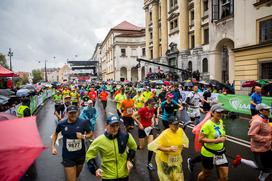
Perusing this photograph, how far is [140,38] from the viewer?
7212 centimetres

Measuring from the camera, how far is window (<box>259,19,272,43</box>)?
1712cm

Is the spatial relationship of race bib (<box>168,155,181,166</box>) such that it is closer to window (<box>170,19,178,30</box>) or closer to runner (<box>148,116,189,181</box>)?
runner (<box>148,116,189,181</box>)

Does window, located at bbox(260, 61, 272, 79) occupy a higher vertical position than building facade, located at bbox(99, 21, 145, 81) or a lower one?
lower

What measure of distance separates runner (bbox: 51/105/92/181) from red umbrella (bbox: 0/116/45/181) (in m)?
2.12

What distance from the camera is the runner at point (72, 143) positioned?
461cm

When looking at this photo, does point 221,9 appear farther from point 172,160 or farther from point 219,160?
point 172,160

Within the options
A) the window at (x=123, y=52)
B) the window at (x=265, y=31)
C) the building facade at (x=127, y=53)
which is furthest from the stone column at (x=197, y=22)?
the window at (x=123, y=52)

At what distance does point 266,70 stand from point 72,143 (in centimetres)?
1657

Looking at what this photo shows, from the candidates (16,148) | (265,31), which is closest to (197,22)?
(265,31)

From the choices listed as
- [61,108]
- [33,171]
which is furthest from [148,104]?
[61,108]

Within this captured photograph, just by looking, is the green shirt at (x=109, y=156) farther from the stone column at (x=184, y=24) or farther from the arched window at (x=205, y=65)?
the stone column at (x=184, y=24)

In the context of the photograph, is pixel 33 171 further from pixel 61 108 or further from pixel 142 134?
pixel 61 108

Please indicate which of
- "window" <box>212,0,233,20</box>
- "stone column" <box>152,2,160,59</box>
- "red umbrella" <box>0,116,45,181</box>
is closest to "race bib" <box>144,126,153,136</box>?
"red umbrella" <box>0,116,45,181</box>

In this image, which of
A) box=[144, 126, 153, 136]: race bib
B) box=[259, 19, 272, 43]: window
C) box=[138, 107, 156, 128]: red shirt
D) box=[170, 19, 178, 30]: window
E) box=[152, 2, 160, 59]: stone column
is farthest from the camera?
box=[152, 2, 160, 59]: stone column
